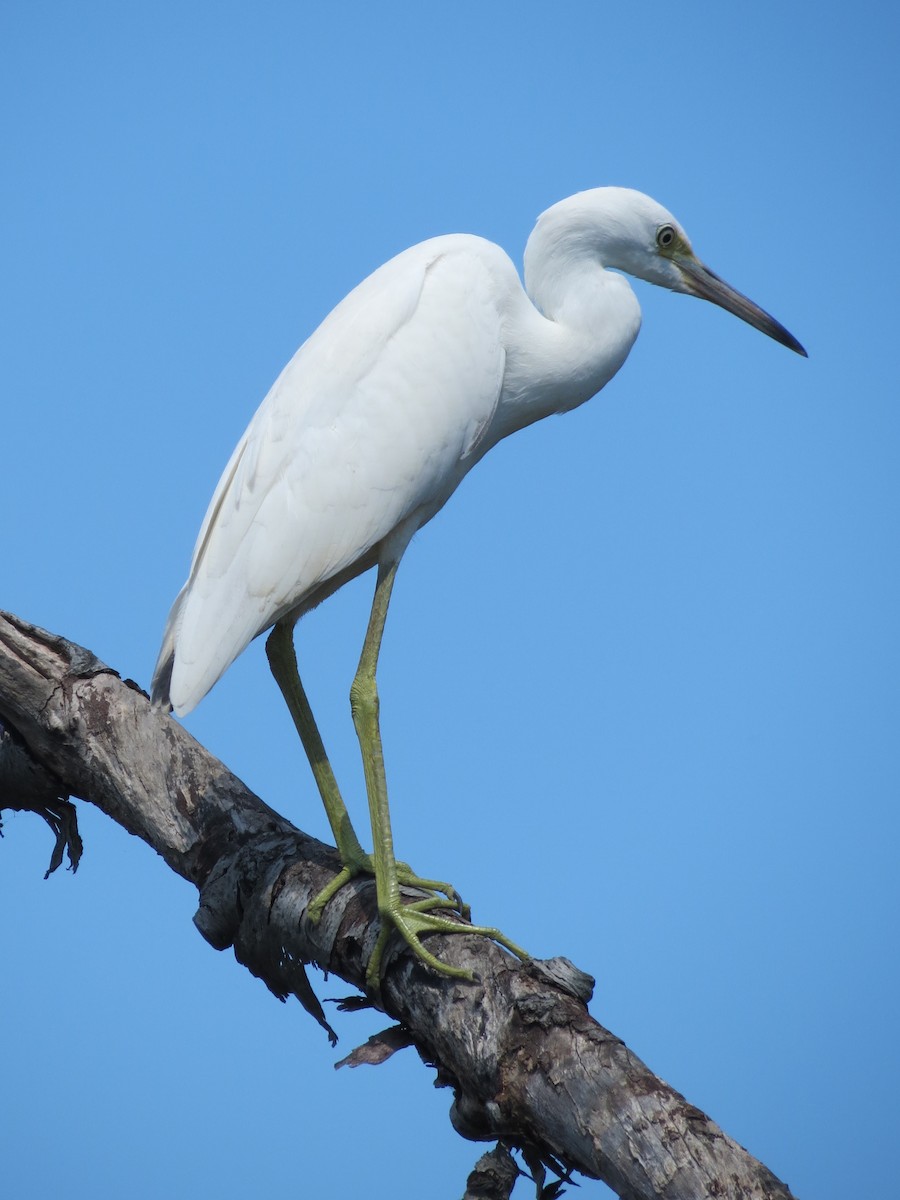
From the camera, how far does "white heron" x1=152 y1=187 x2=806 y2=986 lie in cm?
350

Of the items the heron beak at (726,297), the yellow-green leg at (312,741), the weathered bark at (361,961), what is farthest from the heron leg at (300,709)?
the heron beak at (726,297)

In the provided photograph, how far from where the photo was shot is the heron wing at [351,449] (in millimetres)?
3492

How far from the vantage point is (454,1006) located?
10.2 feet

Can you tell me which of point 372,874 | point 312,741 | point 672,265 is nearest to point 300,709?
point 312,741

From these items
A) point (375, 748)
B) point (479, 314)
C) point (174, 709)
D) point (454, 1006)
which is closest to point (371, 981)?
point (454, 1006)

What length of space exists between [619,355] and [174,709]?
5.57ft

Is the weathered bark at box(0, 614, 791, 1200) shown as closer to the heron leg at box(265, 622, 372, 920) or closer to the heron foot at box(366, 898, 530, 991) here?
the heron foot at box(366, 898, 530, 991)

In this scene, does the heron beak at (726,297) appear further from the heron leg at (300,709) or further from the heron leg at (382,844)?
the heron leg at (300,709)

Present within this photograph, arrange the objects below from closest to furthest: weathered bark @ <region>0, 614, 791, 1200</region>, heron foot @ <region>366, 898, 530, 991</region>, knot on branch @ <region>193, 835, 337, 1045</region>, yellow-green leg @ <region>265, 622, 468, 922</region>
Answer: weathered bark @ <region>0, 614, 791, 1200</region> → heron foot @ <region>366, 898, 530, 991</region> → knot on branch @ <region>193, 835, 337, 1045</region> → yellow-green leg @ <region>265, 622, 468, 922</region>

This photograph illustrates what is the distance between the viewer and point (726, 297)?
4.20m

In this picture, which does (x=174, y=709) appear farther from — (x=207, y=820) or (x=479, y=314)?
(x=479, y=314)

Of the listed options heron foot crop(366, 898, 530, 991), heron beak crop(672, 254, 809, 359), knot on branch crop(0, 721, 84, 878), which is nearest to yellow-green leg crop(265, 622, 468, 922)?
heron foot crop(366, 898, 530, 991)

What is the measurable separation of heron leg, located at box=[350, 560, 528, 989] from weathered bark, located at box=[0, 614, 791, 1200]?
0.05 metres

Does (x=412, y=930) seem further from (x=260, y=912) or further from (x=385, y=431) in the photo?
(x=385, y=431)
